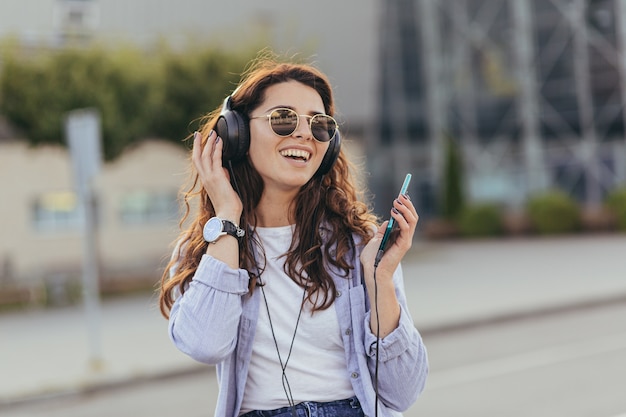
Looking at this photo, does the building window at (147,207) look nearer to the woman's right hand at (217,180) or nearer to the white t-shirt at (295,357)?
the woman's right hand at (217,180)

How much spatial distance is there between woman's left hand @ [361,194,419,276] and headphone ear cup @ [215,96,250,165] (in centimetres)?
44

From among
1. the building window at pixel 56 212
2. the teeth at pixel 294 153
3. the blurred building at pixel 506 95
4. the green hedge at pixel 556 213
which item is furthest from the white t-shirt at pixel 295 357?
the blurred building at pixel 506 95

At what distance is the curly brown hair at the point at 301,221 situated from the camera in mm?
2112

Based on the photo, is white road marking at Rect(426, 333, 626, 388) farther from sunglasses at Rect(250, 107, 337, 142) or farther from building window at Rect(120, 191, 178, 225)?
building window at Rect(120, 191, 178, 225)

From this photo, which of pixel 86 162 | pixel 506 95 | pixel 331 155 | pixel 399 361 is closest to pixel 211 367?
pixel 86 162

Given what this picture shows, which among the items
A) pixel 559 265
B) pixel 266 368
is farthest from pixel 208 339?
pixel 559 265

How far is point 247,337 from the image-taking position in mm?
2068

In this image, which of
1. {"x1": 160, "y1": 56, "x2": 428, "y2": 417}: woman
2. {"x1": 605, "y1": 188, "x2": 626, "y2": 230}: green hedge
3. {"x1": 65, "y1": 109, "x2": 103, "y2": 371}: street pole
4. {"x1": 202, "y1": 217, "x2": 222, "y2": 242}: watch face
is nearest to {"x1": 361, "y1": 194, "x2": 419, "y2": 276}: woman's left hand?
{"x1": 160, "y1": 56, "x2": 428, "y2": 417}: woman

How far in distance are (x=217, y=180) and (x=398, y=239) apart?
502mm

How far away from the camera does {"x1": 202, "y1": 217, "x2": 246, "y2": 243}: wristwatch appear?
82.1 inches

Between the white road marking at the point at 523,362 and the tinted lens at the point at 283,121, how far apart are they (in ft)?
19.3

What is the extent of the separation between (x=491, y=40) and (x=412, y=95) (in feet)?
14.9

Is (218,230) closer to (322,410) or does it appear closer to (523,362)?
(322,410)

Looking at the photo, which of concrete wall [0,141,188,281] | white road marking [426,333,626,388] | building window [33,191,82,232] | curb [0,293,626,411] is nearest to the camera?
white road marking [426,333,626,388]
